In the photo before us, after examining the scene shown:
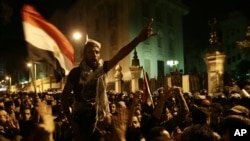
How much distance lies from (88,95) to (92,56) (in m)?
0.44

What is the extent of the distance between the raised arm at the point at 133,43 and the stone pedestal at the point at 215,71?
37.7ft

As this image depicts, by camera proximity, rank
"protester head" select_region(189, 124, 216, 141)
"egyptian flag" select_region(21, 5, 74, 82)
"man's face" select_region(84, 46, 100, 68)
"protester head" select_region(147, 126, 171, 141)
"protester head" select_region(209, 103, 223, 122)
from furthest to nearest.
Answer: "egyptian flag" select_region(21, 5, 74, 82) < "protester head" select_region(209, 103, 223, 122) < "man's face" select_region(84, 46, 100, 68) < "protester head" select_region(147, 126, 171, 141) < "protester head" select_region(189, 124, 216, 141)

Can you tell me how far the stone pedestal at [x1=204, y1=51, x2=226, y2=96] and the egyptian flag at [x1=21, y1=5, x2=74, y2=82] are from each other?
8990mm

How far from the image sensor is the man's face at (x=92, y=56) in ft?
14.6

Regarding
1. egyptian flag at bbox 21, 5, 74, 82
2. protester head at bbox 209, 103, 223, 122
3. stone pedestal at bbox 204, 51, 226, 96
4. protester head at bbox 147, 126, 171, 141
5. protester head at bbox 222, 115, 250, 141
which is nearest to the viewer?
protester head at bbox 222, 115, 250, 141

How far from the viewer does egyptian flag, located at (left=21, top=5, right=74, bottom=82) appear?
721 cm

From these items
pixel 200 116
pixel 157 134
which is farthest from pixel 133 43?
pixel 200 116

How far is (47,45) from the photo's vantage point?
23.9 feet

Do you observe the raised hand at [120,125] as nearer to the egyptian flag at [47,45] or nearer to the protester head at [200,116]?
the protester head at [200,116]

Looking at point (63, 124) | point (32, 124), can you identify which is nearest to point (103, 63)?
point (32, 124)

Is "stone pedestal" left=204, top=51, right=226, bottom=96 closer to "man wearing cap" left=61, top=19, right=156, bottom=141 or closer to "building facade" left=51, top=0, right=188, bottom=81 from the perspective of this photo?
"man wearing cap" left=61, top=19, right=156, bottom=141

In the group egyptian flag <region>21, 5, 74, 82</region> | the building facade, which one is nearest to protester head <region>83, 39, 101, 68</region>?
egyptian flag <region>21, 5, 74, 82</region>

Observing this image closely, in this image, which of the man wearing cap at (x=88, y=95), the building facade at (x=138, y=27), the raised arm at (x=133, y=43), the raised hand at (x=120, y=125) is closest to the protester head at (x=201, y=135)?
the raised hand at (x=120, y=125)

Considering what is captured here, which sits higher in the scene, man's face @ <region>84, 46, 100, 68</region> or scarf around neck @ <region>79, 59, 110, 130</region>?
man's face @ <region>84, 46, 100, 68</region>
